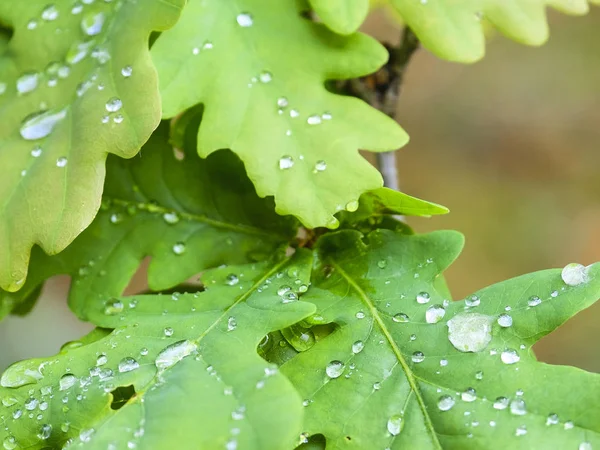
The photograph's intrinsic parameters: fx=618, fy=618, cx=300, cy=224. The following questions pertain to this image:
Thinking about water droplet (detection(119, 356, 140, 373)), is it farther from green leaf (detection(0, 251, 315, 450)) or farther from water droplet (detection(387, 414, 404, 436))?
water droplet (detection(387, 414, 404, 436))

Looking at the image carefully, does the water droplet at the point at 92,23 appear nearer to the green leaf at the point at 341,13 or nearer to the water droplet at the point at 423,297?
the green leaf at the point at 341,13

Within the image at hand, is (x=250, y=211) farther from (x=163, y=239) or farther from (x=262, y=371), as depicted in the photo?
(x=262, y=371)

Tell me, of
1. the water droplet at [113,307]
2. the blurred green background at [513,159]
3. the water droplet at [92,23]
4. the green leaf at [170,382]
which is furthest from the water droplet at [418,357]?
the blurred green background at [513,159]

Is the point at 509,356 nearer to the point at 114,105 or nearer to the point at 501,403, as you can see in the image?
the point at 501,403

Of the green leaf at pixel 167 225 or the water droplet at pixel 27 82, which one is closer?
the water droplet at pixel 27 82

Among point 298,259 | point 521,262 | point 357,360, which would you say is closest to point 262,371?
point 357,360
